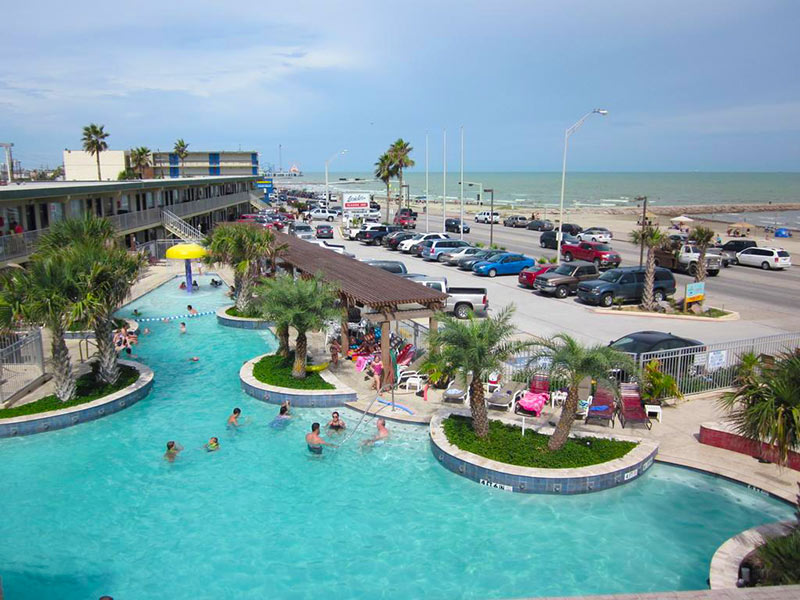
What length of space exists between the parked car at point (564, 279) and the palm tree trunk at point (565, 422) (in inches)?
731

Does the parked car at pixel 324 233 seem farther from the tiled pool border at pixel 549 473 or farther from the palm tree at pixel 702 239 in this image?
the tiled pool border at pixel 549 473

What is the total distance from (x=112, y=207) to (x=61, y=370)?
28.8 meters

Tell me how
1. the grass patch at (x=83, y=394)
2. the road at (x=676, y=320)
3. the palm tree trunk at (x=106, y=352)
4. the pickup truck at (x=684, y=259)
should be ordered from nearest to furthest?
the grass patch at (x=83, y=394) < the palm tree trunk at (x=106, y=352) < the road at (x=676, y=320) < the pickup truck at (x=684, y=259)

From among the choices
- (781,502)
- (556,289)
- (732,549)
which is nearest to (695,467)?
(781,502)

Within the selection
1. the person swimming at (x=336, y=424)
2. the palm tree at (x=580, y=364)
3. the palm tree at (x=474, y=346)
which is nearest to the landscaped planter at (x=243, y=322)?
the person swimming at (x=336, y=424)

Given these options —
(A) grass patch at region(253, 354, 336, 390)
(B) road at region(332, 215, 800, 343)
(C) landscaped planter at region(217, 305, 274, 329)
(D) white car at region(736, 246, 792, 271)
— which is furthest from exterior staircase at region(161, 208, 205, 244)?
(D) white car at region(736, 246, 792, 271)

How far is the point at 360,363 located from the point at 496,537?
9363mm

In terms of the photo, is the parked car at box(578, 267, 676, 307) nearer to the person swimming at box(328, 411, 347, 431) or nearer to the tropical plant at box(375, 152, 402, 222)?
the person swimming at box(328, 411, 347, 431)

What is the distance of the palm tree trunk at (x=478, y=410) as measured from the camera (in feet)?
45.1

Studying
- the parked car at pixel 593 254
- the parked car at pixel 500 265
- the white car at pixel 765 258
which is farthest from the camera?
the white car at pixel 765 258

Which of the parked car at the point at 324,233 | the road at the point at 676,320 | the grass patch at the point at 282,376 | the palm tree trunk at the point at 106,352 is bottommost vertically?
the grass patch at the point at 282,376

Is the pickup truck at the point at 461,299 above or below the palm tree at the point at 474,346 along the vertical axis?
below

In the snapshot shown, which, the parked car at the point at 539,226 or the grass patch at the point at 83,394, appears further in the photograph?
the parked car at the point at 539,226

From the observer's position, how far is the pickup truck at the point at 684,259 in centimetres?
3838
